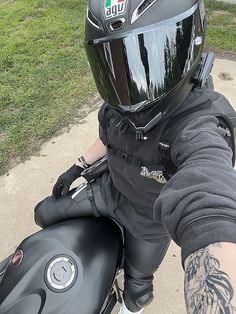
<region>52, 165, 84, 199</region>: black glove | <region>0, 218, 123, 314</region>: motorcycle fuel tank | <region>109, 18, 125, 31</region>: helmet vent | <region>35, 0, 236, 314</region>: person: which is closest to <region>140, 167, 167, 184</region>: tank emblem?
<region>35, 0, 236, 314</region>: person

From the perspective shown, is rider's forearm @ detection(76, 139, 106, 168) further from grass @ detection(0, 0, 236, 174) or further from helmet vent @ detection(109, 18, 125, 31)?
grass @ detection(0, 0, 236, 174)

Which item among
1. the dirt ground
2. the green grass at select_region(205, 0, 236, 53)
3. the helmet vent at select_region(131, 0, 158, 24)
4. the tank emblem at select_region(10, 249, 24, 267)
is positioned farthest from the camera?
the green grass at select_region(205, 0, 236, 53)

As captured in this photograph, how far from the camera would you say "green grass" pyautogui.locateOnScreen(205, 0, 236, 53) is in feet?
12.6

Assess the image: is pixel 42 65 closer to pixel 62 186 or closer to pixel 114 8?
pixel 62 186

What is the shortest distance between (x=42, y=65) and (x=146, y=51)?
8.18ft

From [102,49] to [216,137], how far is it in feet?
1.44

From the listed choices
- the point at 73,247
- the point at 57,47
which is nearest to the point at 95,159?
the point at 73,247

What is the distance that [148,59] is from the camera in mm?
1276

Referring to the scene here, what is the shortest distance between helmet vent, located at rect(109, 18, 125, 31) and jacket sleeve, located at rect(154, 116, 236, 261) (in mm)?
355

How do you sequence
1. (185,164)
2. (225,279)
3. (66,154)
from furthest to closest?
(66,154), (185,164), (225,279)

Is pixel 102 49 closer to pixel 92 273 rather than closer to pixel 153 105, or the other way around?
pixel 153 105

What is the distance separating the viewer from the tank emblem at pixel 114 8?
1270 mm

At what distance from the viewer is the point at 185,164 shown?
1.10 m

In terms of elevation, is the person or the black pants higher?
the person
